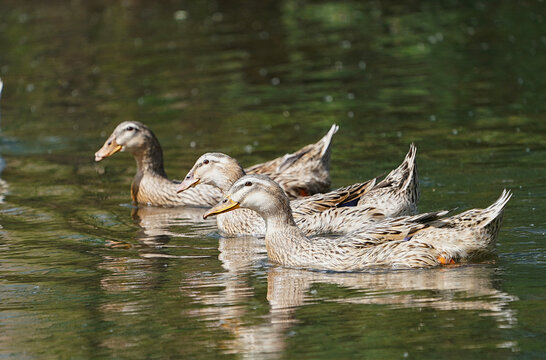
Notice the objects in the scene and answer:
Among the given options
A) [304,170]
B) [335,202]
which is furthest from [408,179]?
[304,170]

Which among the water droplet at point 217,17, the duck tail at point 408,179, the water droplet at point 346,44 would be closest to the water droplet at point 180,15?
the water droplet at point 217,17

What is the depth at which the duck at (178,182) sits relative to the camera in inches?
604

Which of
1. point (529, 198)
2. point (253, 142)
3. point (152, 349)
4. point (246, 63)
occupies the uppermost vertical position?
point (246, 63)

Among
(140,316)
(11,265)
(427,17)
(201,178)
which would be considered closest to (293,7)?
(427,17)

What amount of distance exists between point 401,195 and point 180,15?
75.4 ft

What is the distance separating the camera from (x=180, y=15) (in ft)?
115

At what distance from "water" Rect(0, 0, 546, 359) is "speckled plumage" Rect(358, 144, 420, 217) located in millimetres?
814

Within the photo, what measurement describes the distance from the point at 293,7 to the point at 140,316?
25842 mm

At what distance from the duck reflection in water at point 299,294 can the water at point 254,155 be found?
0.11 ft

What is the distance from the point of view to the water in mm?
9219

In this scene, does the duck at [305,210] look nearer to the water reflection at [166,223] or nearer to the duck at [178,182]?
the water reflection at [166,223]

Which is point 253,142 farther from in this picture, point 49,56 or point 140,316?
point 49,56

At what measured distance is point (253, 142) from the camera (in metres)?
18.6

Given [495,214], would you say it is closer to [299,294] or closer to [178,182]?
[299,294]
